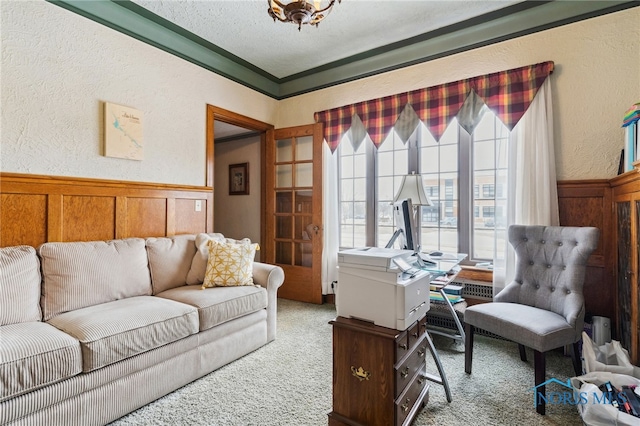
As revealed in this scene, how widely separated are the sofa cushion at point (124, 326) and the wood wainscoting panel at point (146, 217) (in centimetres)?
80

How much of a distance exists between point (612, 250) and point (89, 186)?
4094 millimetres

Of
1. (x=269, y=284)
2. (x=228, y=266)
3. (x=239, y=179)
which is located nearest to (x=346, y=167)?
(x=239, y=179)

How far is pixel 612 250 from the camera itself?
2320 millimetres

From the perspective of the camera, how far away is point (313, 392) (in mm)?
1905

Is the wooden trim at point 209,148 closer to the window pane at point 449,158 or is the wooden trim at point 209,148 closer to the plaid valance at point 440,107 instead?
the plaid valance at point 440,107

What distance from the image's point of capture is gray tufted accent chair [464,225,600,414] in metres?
1.78

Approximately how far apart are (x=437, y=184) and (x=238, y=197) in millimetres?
2794

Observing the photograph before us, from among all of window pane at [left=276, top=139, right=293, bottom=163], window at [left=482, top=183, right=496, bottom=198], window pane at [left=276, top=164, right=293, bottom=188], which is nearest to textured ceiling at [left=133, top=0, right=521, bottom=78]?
window pane at [left=276, top=139, right=293, bottom=163]

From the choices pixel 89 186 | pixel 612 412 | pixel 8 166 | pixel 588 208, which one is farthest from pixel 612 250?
pixel 8 166

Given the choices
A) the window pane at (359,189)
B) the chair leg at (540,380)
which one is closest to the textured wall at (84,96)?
the window pane at (359,189)

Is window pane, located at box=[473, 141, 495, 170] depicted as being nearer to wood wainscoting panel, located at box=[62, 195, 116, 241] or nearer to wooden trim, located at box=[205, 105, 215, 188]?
wooden trim, located at box=[205, 105, 215, 188]

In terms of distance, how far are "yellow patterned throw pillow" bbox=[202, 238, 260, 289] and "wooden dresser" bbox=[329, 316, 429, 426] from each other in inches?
48.8

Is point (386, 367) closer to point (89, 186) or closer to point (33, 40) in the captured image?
point (89, 186)

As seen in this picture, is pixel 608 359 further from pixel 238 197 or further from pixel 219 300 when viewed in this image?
pixel 238 197
